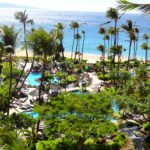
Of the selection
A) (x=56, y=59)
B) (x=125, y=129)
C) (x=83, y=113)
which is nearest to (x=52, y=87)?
(x=125, y=129)

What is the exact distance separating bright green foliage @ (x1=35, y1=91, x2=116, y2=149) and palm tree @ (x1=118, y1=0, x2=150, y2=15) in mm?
7884

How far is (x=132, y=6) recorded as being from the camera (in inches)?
226

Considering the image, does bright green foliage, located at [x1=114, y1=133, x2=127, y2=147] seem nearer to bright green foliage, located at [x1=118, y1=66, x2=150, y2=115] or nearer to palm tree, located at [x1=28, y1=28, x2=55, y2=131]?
bright green foliage, located at [x1=118, y1=66, x2=150, y2=115]

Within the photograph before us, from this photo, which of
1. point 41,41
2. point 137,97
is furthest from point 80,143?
point 41,41

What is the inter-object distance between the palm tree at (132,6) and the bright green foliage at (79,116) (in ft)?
25.9

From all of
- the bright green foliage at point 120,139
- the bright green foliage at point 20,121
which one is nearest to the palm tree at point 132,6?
the bright green foliage at point 20,121

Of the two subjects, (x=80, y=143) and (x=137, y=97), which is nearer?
(x=80, y=143)

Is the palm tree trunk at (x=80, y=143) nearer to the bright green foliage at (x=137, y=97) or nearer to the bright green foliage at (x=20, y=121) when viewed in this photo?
the bright green foliage at (x=20, y=121)

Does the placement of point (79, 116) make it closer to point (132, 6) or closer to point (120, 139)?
point (120, 139)

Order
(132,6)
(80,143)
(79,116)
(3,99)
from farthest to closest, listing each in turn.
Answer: (3,99), (80,143), (79,116), (132,6)

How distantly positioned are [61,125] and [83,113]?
5.81 ft

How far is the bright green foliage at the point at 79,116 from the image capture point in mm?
11805

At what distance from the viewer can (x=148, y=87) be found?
610 inches

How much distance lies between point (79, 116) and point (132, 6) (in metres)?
8.63
